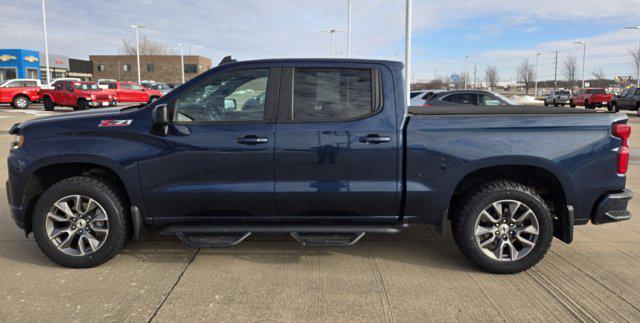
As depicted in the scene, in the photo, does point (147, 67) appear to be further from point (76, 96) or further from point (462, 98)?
point (462, 98)

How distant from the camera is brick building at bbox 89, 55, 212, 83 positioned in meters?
88.3

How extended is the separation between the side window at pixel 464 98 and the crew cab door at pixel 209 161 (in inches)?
479

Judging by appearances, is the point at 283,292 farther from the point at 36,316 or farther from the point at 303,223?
the point at 36,316

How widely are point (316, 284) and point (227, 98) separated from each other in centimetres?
174

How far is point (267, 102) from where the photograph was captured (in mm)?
3979

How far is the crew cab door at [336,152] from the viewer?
383 cm

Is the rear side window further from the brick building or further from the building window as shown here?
the building window

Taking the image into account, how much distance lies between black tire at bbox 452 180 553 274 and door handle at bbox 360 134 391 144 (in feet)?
2.95

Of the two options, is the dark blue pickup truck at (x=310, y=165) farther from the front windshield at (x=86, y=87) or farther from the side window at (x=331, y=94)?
the front windshield at (x=86, y=87)

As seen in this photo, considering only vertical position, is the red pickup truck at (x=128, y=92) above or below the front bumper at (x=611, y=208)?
above

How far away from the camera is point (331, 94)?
13.2 feet

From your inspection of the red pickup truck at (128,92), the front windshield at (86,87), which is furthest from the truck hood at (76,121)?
the red pickup truck at (128,92)

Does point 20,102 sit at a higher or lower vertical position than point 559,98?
lower

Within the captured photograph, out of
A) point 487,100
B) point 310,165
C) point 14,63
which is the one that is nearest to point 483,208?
point 310,165
